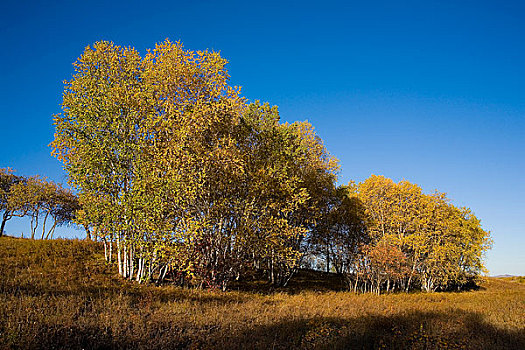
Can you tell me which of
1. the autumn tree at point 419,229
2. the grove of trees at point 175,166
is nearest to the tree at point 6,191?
the grove of trees at point 175,166

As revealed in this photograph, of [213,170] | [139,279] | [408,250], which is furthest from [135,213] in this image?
[408,250]

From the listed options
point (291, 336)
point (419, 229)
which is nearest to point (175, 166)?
point (291, 336)

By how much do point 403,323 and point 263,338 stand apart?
20.6 ft

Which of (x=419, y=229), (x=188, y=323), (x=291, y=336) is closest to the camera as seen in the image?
(x=291, y=336)

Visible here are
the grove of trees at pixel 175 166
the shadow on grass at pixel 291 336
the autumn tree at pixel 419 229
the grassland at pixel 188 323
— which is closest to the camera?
the shadow on grass at pixel 291 336

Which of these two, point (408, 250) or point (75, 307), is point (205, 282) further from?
point (408, 250)

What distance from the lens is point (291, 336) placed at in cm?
934

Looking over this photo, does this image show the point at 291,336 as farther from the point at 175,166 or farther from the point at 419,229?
the point at 419,229

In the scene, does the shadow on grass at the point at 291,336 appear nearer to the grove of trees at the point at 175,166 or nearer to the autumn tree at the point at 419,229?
the grove of trees at the point at 175,166

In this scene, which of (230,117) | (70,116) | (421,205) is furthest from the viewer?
(421,205)

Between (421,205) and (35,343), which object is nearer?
(35,343)

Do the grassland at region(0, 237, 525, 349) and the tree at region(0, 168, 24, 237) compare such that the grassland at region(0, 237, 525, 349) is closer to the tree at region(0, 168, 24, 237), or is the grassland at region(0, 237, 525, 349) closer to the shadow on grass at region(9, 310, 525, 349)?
the shadow on grass at region(9, 310, 525, 349)

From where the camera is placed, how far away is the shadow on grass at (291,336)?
7.68 m

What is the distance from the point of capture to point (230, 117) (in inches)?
781
